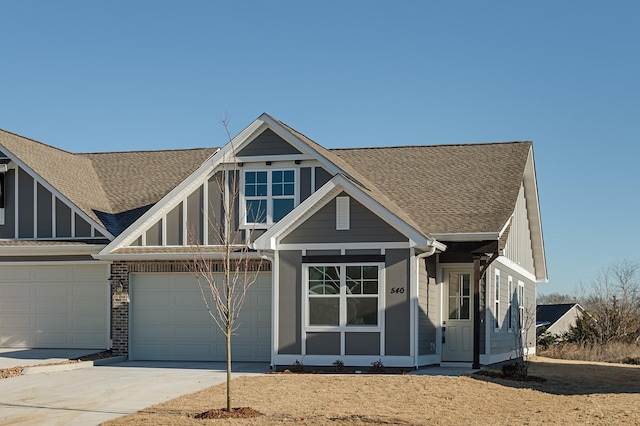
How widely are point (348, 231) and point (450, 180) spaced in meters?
5.51

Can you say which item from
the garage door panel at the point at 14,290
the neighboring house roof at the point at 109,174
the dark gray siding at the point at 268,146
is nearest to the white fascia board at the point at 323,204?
the dark gray siding at the point at 268,146

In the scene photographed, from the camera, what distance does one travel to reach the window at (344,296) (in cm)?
2052

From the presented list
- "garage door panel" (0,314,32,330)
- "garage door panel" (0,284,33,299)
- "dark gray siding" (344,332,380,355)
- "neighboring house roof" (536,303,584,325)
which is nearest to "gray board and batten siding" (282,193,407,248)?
"dark gray siding" (344,332,380,355)

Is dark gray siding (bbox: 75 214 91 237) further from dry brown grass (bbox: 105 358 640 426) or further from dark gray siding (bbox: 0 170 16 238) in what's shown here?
dry brown grass (bbox: 105 358 640 426)

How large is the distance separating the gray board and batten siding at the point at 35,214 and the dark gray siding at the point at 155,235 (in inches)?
75.4

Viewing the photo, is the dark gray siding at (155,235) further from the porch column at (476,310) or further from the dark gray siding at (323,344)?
the porch column at (476,310)

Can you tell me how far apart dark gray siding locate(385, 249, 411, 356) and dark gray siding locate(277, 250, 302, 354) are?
6.71 ft

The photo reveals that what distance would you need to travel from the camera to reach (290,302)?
2080 centimetres

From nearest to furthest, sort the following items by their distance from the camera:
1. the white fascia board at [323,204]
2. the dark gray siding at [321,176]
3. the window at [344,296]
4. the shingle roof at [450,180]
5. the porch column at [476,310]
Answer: the white fascia board at [323,204] → the window at [344,296] → the porch column at [476,310] → the shingle roof at [450,180] → the dark gray siding at [321,176]

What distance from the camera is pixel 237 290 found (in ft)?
77.2

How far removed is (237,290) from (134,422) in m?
10.2

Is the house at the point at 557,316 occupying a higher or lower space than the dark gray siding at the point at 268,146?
lower

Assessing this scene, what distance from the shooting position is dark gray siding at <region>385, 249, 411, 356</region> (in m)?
20.2

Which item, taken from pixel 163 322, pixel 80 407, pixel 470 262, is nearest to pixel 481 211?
pixel 470 262
